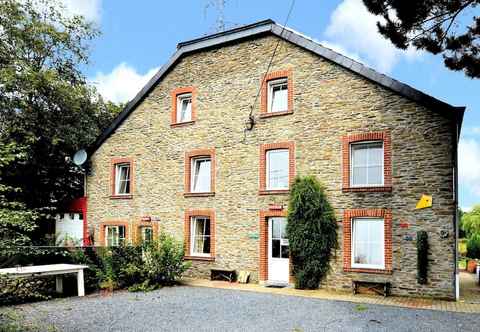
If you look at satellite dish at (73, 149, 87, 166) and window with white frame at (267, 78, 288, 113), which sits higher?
window with white frame at (267, 78, 288, 113)

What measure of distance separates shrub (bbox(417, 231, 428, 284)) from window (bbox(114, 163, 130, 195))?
11.3m

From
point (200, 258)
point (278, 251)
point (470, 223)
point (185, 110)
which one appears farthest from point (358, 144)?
point (470, 223)

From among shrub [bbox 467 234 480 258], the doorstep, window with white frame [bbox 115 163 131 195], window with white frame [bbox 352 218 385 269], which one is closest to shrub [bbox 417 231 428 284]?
the doorstep

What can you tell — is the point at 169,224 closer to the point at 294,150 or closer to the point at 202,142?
the point at 202,142

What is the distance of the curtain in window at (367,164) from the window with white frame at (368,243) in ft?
3.61

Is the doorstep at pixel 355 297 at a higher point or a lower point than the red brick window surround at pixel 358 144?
lower

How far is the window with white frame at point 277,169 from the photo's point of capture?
1445 cm

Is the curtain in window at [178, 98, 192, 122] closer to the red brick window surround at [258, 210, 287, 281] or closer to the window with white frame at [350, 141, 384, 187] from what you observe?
the red brick window surround at [258, 210, 287, 281]

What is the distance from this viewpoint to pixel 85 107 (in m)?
23.1

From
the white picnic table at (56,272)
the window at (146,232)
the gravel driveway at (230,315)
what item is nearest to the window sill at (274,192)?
the gravel driveway at (230,315)

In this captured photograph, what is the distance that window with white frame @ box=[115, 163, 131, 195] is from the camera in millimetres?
18609

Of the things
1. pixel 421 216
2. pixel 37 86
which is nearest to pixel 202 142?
pixel 421 216

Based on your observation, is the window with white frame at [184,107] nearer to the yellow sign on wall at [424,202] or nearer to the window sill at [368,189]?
the window sill at [368,189]

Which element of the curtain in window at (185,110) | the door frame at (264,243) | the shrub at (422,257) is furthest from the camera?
the curtain in window at (185,110)
